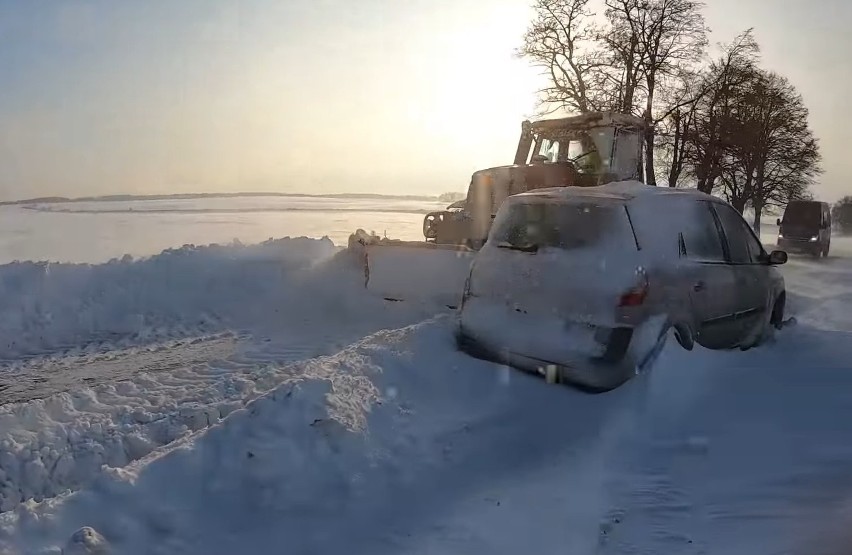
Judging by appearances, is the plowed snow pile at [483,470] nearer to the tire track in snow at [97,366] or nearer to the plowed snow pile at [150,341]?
the plowed snow pile at [150,341]

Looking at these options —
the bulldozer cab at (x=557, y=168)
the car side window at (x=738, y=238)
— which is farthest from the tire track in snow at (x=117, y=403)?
the bulldozer cab at (x=557, y=168)

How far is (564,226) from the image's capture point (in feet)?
18.8

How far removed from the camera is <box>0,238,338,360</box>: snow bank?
9.85m

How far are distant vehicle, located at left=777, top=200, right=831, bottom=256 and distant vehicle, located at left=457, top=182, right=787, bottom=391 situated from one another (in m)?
22.8

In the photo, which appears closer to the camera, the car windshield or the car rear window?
the car rear window

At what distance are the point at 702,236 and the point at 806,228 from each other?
2336 cm

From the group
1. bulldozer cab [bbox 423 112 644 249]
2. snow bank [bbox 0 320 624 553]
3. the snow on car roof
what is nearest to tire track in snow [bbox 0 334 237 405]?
snow bank [bbox 0 320 624 553]

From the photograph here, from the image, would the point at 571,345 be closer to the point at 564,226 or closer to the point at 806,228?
the point at 564,226

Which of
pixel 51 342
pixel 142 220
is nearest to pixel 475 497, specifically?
pixel 51 342

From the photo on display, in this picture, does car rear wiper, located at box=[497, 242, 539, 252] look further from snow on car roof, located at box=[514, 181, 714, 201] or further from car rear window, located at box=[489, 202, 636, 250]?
snow on car roof, located at box=[514, 181, 714, 201]

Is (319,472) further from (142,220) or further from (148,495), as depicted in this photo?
(142,220)

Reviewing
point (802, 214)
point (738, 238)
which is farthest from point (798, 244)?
point (738, 238)

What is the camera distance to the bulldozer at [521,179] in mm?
10547

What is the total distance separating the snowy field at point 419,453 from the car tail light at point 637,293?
588mm
